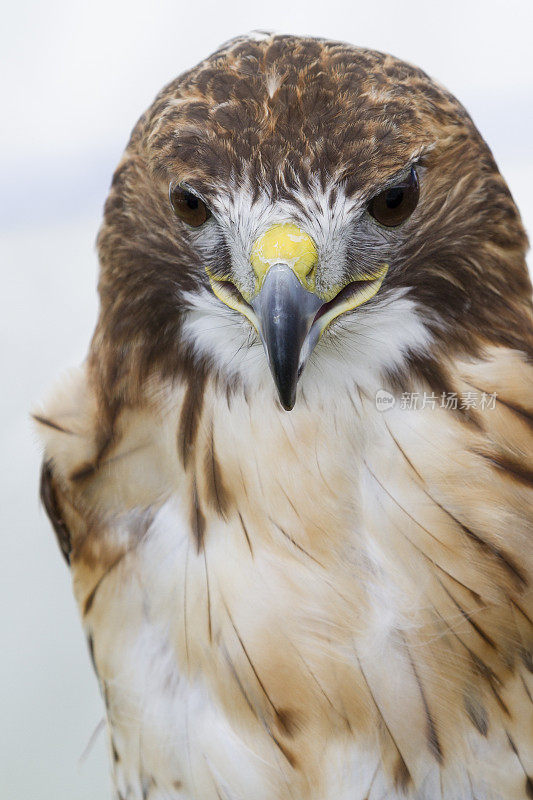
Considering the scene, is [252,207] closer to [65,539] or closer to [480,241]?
[480,241]

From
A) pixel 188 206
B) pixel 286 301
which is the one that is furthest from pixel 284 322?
pixel 188 206

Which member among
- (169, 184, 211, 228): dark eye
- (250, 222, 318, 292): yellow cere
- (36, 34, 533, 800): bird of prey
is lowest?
(36, 34, 533, 800): bird of prey

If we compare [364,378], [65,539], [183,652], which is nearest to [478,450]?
[364,378]

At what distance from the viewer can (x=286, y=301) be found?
621mm

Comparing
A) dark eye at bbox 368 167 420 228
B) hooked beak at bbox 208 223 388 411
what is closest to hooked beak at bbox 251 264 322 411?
hooked beak at bbox 208 223 388 411

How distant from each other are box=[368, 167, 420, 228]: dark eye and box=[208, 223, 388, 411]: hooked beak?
7 centimetres

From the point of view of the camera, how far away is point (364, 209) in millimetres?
673

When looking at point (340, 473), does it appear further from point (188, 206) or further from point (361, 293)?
point (188, 206)

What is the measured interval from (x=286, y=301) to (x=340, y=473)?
0.22 metres

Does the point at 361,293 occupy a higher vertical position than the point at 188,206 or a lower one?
lower

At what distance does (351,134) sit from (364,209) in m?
0.06

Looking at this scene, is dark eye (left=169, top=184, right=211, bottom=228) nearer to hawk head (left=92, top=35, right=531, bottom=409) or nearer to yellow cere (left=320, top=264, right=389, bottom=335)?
hawk head (left=92, top=35, right=531, bottom=409)

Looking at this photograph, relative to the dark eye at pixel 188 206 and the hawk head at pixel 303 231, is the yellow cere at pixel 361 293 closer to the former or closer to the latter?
the hawk head at pixel 303 231

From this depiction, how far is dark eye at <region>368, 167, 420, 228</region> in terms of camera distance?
0.68 meters
